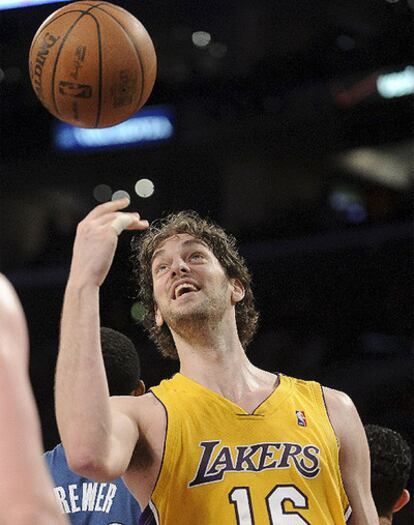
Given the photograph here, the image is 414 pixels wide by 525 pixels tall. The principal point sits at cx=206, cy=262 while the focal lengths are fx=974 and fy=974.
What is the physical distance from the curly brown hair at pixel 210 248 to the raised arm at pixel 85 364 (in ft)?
2.94

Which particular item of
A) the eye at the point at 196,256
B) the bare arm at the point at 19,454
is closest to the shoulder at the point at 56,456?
the eye at the point at 196,256

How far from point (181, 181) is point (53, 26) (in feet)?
24.6

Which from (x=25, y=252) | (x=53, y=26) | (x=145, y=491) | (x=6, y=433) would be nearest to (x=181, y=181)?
(x=25, y=252)

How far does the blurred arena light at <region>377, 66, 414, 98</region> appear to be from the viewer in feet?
32.8

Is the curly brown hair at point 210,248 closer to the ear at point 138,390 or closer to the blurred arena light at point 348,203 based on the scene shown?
the ear at point 138,390

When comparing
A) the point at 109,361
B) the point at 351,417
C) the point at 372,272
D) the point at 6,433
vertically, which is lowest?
the point at 6,433

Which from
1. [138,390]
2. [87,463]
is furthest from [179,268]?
[87,463]

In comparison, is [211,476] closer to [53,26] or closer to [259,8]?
[53,26]

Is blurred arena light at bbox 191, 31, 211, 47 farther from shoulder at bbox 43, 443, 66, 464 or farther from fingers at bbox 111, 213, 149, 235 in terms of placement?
fingers at bbox 111, 213, 149, 235

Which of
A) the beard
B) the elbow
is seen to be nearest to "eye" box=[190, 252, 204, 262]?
the beard

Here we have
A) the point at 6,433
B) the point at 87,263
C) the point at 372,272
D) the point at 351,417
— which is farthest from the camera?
the point at 372,272

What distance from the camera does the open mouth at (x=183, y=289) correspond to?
3.13m

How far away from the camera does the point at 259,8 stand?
10.1m

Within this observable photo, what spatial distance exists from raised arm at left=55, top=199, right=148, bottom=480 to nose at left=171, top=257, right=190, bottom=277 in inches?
25.9
